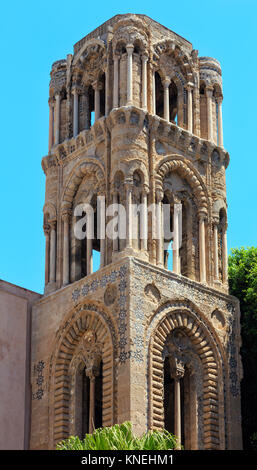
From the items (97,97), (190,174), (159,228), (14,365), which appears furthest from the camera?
(97,97)

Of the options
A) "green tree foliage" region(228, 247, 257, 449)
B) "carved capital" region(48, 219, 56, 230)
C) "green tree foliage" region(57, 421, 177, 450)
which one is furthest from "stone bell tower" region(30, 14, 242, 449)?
"green tree foliage" region(57, 421, 177, 450)

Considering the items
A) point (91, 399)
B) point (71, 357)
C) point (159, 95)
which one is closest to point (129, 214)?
point (71, 357)

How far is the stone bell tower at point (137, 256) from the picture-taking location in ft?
96.5

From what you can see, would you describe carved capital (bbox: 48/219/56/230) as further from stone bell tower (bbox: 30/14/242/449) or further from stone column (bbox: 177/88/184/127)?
stone column (bbox: 177/88/184/127)

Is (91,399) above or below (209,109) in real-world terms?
below

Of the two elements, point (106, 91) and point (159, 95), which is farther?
→ point (159, 95)

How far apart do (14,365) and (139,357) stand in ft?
14.9

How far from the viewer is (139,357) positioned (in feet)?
93.8

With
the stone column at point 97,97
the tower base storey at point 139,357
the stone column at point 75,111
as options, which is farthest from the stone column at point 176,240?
the stone column at point 75,111

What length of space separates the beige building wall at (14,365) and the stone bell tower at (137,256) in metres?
0.29

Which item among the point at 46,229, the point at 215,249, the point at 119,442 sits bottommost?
the point at 119,442

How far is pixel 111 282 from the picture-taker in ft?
97.7

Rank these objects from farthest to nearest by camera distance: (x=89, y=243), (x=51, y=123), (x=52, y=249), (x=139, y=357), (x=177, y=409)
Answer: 1. (x=51, y=123)
2. (x=52, y=249)
3. (x=89, y=243)
4. (x=177, y=409)
5. (x=139, y=357)

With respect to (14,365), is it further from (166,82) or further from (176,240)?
(166,82)
